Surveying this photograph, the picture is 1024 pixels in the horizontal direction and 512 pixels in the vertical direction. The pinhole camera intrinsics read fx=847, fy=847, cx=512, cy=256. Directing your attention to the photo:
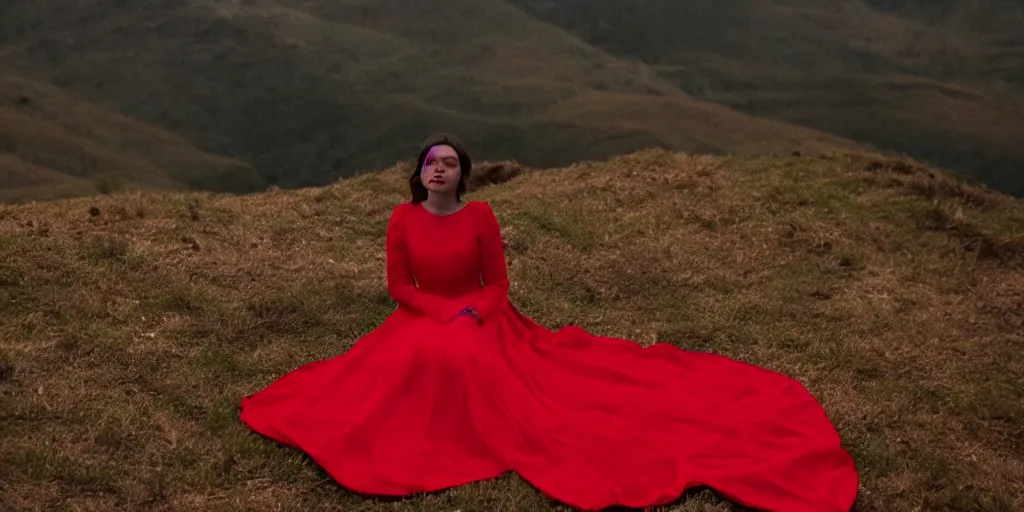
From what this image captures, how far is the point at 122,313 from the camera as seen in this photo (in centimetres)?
894

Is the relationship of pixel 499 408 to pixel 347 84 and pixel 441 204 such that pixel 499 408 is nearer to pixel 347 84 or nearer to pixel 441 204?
pixel 441 204

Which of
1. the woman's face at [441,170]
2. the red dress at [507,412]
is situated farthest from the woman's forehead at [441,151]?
the red dress at [507,412]

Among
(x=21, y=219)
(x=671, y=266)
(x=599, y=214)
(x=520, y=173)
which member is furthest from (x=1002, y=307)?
(x=21, y=219)

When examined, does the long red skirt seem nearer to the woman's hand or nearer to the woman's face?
the woman's hand

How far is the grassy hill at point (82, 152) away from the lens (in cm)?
7794

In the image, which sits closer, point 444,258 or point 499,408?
point 499,408

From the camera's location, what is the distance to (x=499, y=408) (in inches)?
237

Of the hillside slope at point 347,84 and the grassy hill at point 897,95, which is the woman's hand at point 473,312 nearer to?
the hillside slope at point 347,84

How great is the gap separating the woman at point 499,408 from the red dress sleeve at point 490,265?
11 millimetres

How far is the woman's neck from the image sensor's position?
660cm

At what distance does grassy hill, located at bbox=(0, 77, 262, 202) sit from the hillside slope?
6648 mm

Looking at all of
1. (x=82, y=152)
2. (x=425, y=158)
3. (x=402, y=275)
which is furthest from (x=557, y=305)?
(x=82, y=152)

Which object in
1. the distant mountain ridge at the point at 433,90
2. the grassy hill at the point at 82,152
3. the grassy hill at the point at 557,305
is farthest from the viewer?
the distant mountain ridge at the point at 433,90

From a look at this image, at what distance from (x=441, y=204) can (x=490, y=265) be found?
63 cm
